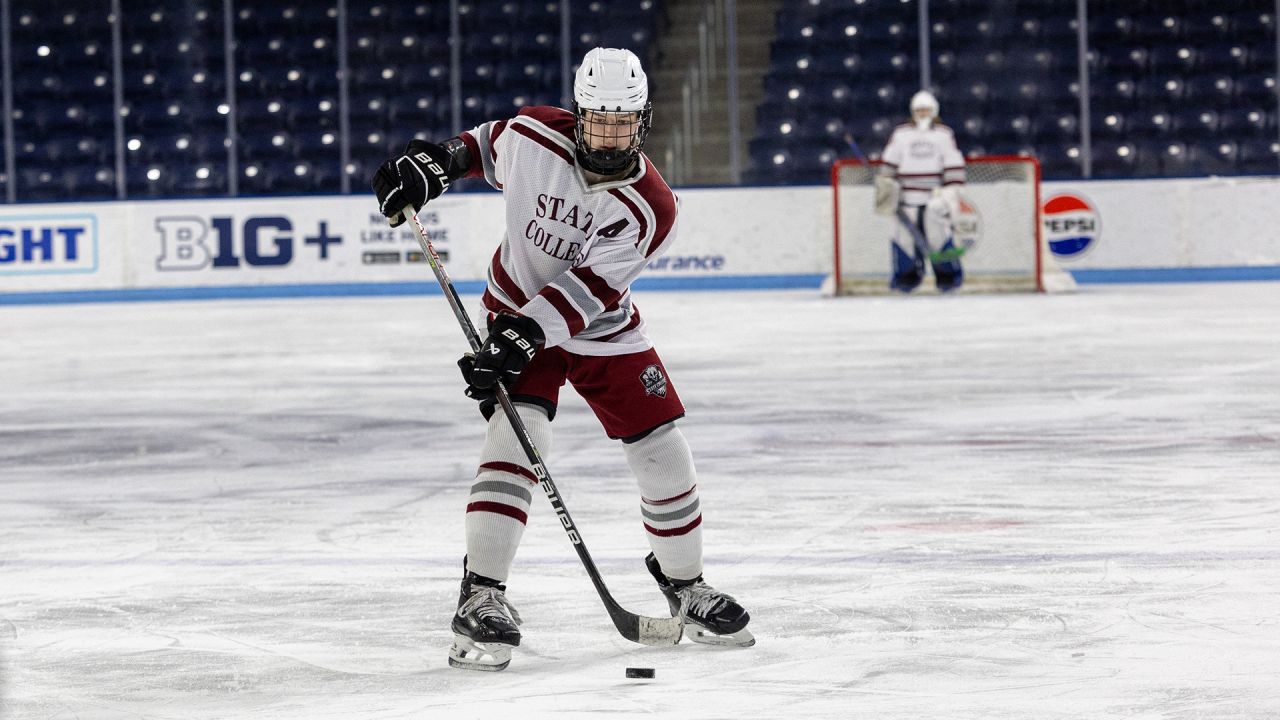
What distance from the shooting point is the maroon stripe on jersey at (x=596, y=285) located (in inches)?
109

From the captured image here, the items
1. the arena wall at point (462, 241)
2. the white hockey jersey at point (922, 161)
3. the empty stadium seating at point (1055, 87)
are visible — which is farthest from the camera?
the empty stadium seating at point (1055, 87)

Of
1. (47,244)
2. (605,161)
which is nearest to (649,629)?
(605,161)

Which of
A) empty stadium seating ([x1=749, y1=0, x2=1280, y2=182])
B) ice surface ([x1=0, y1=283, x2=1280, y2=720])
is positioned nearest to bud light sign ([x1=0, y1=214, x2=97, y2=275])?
empty stadium seating ([x1=749, y1=0, x2=1280, y2=182])

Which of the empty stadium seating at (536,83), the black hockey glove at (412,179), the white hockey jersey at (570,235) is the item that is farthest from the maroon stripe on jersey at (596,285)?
the empty stadium seating at (536,83)

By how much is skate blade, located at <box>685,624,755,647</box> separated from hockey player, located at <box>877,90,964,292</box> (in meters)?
9.66

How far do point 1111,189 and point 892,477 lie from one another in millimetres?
9179

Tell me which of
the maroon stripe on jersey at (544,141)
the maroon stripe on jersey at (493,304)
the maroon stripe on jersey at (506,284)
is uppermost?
the maroon stripe on jersey at (544,141)

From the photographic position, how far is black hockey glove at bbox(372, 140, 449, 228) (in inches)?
116

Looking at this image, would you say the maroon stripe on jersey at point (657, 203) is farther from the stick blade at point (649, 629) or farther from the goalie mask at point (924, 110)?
the goalie mask at point (924, 110)

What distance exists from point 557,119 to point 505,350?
0.43 meters

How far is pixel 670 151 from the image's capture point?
1499 centimetres

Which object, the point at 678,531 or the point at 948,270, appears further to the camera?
the point at 948,270

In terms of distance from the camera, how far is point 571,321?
2.75m

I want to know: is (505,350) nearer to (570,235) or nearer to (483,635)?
(570,235)
